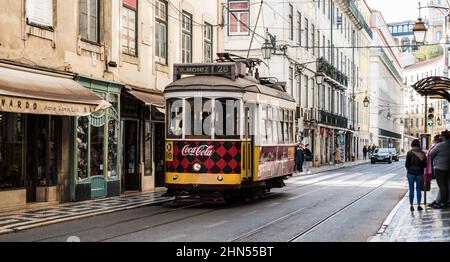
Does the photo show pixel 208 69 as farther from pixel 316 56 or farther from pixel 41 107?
pixel 316 56

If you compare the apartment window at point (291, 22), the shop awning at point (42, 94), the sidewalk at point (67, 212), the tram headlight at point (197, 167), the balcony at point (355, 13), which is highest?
the balcony at point (355, 13)

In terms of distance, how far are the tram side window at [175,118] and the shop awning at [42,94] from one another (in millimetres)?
1831

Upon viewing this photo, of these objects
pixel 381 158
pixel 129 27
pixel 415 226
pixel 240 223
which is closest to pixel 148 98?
pixel 129 27

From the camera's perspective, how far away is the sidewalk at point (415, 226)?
483 inches

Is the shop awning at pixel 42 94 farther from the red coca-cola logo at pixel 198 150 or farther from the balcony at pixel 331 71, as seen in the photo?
the balcony at pixel 331 71

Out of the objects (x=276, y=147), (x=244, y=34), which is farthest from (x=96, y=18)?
(x=244, y=34)

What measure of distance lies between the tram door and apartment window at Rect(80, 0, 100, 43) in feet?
18.2

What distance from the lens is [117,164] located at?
22406 millimetres

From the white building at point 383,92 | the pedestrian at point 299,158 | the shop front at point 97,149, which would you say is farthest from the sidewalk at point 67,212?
the white building at point 383,92

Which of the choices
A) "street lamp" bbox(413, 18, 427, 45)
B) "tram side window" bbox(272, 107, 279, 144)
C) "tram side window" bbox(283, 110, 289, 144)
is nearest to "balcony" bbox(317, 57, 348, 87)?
"street lamp" bbox(413, 18, 427, 45)

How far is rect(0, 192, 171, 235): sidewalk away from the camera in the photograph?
47.3 feet

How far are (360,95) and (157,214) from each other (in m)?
70.6

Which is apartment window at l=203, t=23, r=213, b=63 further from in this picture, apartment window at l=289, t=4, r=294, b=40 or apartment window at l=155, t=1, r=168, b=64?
apartment window at l=289, t=4, r=294, b=40
